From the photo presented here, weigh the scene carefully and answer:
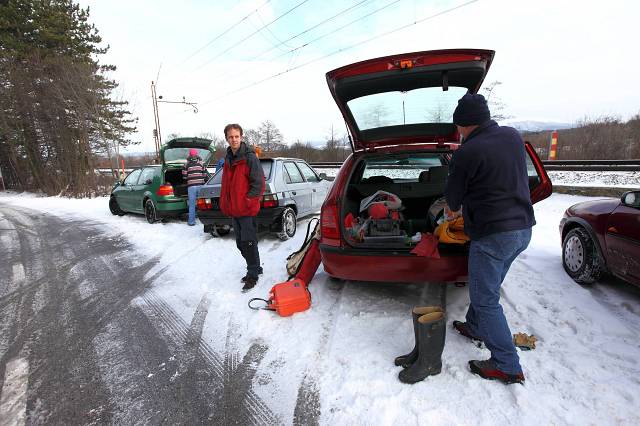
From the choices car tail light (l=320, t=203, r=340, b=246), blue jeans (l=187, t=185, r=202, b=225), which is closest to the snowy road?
car tail light (l=320, t=203, r=340, b=246)

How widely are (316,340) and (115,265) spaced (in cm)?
395

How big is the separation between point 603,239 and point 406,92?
7.75 feet

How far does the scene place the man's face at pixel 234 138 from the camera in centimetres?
376

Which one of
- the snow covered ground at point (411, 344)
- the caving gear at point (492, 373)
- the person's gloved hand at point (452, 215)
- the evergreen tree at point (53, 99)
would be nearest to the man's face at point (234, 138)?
the snow covered ground at point (411, 344)

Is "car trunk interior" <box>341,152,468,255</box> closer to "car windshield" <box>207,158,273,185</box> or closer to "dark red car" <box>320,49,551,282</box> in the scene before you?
"dark red car" <box>320,49,551,282</box>

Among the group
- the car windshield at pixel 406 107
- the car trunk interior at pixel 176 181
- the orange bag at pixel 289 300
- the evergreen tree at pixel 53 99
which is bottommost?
the orange bag at pixel 289 300

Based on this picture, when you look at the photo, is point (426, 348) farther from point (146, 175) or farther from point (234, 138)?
point (146, 175)

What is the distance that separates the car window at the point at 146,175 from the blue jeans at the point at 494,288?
315 inches

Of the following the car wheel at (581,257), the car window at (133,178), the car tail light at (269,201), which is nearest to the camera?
the car wheel at (581,257)

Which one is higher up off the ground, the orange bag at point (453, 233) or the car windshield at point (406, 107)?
the car windshield at point (406, 107)

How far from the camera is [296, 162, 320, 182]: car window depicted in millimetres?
6941

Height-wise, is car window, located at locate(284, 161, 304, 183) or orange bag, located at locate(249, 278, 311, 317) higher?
car window, located at locate(284, 161, 304, 183)

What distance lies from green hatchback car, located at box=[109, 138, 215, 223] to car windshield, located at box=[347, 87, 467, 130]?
567cm

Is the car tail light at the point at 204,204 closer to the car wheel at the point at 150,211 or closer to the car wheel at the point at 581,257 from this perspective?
the car wheel at the point at 150,211
